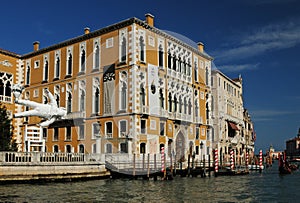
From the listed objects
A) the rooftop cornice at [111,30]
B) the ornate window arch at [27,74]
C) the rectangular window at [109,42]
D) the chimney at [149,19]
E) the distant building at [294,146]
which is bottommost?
the distant building at [294,146]

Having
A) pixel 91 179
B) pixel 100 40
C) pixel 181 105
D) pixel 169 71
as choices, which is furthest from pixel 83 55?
pixel 91 179

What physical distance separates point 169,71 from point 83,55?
20.3ft

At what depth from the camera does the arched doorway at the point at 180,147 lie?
91.0 ft

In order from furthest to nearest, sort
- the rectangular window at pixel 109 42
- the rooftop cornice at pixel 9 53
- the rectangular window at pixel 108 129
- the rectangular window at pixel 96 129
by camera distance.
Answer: the rooftop cornice at pixel 9 53
the rectangular window at pixel 109 42
the rectangular window at pixel 96 129
the rectangular window at pixel 108 129

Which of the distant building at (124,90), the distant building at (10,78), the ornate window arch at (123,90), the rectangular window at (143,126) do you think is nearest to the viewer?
the rectangular window at (143,126)

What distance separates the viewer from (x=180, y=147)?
28.2 metres

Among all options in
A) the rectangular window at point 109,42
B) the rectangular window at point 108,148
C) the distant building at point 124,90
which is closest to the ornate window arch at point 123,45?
the distant building at point 124,90

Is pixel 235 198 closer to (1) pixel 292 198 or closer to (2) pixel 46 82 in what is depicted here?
(1) pixel 292 198

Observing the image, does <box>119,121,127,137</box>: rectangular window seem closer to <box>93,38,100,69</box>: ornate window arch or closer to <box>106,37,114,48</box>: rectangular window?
<box>93,38,100,69</box>: ornate window arch

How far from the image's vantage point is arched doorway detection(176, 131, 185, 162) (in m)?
27.8

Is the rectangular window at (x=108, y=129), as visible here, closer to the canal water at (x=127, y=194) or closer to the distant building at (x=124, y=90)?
the distant building at (x=124, y=90)

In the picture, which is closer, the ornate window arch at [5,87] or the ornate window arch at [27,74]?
the ornate window arch at [5,87]

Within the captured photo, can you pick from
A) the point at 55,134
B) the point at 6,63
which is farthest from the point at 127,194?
the point at 6,63

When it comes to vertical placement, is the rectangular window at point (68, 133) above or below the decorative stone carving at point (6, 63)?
below
